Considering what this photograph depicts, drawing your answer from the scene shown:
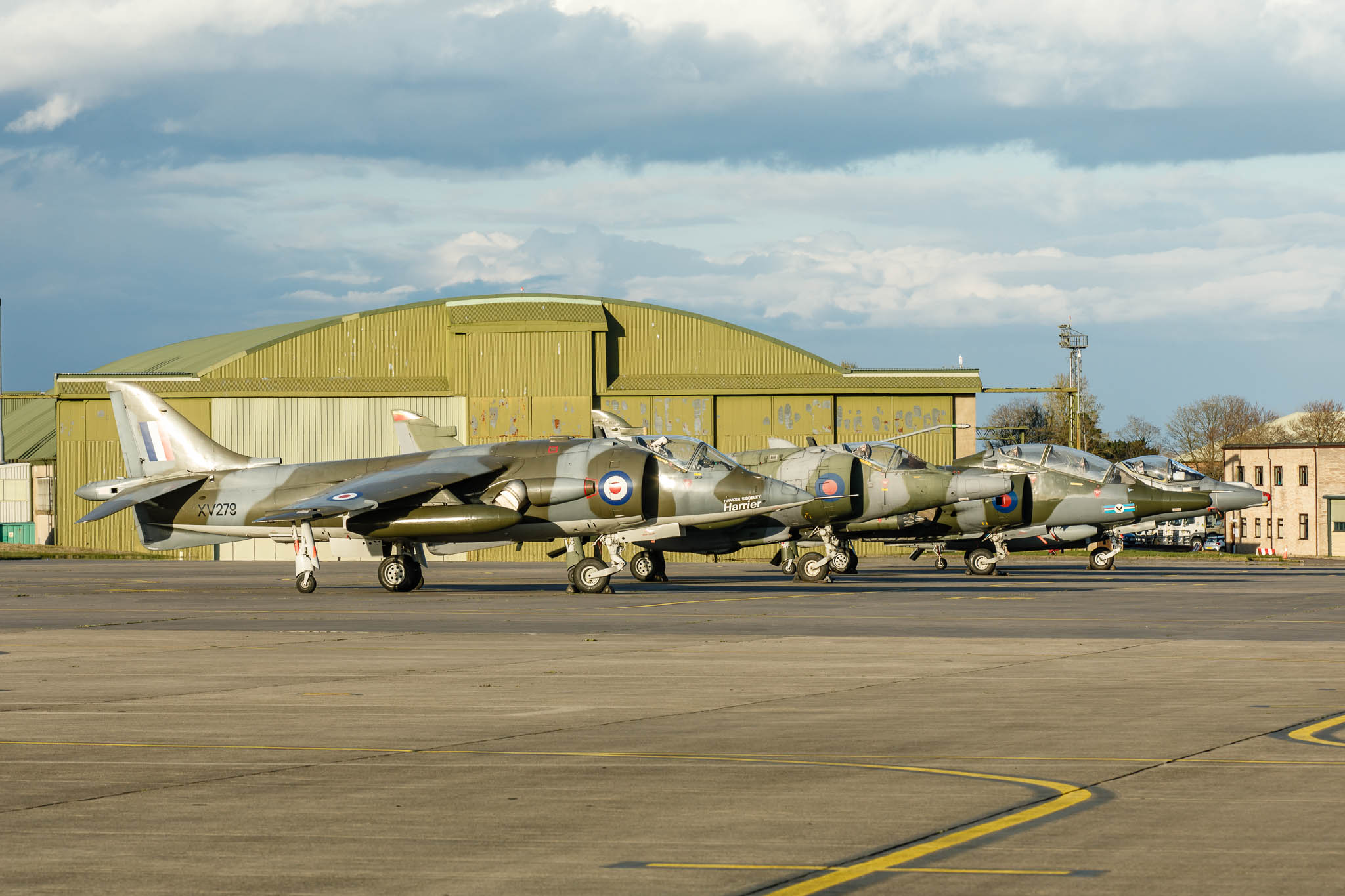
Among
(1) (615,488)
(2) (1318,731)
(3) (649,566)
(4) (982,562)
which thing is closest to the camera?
(2) (1318,731)

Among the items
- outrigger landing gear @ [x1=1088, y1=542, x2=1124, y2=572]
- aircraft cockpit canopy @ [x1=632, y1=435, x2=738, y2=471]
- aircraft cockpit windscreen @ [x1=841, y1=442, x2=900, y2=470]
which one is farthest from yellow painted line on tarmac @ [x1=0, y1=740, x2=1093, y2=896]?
outrigger landing gear @ [x1=1088, y1=542, x2=1124, y2=572]

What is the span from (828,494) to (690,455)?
5052 millimetres

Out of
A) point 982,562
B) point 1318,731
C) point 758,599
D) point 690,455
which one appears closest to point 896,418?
point 982,562

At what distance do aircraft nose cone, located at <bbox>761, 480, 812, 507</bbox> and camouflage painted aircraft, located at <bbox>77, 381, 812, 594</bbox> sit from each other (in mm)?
32

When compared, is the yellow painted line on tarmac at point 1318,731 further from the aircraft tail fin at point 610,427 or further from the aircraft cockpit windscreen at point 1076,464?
the aircraft cockpit windscreen at point 1076,464

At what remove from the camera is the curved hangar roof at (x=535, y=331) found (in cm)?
6047

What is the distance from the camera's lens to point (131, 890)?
6488 millimetres

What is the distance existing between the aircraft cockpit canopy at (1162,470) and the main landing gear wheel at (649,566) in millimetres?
15392

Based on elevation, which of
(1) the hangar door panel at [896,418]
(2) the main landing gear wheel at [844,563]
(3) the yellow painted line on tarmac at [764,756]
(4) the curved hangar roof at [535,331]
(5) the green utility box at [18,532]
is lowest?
(3) the yellow painted line on tarmac at [764,756]

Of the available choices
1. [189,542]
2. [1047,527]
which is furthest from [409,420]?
[1047,527]

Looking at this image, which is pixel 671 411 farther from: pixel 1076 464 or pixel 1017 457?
pixel 1076 464

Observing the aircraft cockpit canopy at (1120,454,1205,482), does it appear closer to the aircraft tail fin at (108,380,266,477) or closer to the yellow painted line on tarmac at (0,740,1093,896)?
the aircraft tail fin at (108,380,266,477)

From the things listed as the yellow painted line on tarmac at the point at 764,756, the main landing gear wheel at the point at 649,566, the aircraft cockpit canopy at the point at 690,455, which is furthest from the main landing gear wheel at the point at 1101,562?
the yellow painted line on tarmac at the point at 764,756

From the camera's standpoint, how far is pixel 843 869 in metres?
6.78
